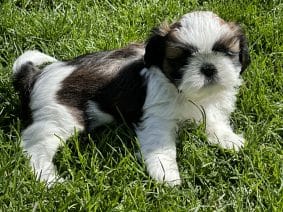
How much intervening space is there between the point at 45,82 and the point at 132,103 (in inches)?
24.5

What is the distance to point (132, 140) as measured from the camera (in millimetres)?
4648

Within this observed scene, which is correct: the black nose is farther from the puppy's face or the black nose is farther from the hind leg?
the hind leg

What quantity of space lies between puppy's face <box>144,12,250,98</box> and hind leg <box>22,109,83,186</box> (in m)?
0.78

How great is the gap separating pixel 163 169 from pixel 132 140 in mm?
442

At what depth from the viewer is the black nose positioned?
166 inches

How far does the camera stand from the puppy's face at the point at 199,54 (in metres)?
4.22

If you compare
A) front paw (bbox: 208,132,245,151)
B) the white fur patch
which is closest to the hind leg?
the white fur patch

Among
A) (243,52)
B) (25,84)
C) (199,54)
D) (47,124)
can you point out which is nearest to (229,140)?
(243,52)

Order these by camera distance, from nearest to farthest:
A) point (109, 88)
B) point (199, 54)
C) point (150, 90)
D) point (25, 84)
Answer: point (199, 54), point (150, 90), point (109, 88), point (25, 84)

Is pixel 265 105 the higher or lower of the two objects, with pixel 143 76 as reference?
lower

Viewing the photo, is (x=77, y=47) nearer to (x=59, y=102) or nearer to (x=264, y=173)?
(x=59, y=102)

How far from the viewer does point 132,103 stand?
4680 mm

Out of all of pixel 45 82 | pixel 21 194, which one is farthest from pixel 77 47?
pixel 21 194

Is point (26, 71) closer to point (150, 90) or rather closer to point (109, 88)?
point (109, 88)
